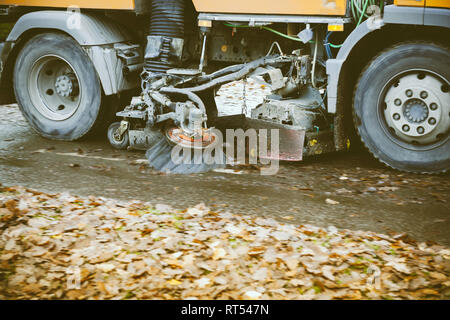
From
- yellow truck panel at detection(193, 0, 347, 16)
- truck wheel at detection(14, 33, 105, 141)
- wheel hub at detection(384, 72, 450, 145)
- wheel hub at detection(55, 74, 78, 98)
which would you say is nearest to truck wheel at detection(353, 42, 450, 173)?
wheel hub at detection(384, 72, 450, 145)

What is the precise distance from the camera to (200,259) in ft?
12.1

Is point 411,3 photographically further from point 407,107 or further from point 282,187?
point 282,187

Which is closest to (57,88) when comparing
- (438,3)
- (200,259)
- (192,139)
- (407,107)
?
(192,139)

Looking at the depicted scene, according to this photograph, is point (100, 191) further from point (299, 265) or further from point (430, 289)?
point (430, 289)

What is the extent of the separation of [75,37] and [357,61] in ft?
11.2

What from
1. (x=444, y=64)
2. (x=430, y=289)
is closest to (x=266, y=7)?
(x=444, y=64)

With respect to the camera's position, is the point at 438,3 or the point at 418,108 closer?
the point at 438,3

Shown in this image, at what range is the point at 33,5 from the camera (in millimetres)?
6961

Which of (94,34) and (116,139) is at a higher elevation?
(94,34)

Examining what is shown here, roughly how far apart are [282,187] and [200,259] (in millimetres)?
1898

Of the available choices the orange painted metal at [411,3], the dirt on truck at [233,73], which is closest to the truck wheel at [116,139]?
the dirt on truck at [233,73]

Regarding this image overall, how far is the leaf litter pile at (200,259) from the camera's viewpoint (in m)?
3.32

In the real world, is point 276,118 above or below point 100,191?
above
